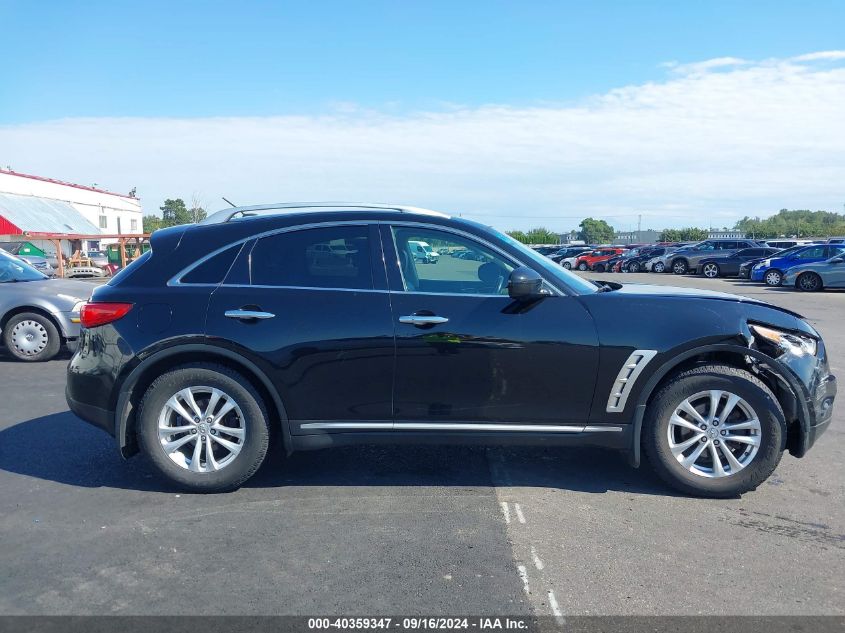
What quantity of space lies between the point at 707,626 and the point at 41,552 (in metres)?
3.27

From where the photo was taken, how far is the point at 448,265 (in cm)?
470

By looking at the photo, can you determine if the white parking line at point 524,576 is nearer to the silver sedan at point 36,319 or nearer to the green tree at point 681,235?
the silver sedan at point 36,319

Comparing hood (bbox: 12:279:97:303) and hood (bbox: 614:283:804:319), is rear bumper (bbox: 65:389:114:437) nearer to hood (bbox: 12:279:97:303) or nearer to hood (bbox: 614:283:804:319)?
hood (bbox: 614:283:804:319)

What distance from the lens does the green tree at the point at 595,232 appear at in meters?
110

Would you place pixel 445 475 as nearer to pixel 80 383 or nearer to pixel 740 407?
pixel 740 407

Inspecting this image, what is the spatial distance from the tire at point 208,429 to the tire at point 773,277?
24924mm

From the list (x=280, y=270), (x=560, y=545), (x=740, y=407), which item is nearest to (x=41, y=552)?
(x=280, y=270)

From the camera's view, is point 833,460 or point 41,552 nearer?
point 41,552

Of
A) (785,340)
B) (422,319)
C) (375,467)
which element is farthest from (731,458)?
(375,467)

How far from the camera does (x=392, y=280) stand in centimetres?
451

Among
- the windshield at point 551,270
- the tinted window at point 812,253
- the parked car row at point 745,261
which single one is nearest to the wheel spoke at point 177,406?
the windshield at point 551,270

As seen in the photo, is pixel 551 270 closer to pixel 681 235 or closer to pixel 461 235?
pixel 461 235

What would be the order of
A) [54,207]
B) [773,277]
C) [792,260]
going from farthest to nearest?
[54,207], [773,277], [792,260]

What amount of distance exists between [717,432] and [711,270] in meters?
31.8
